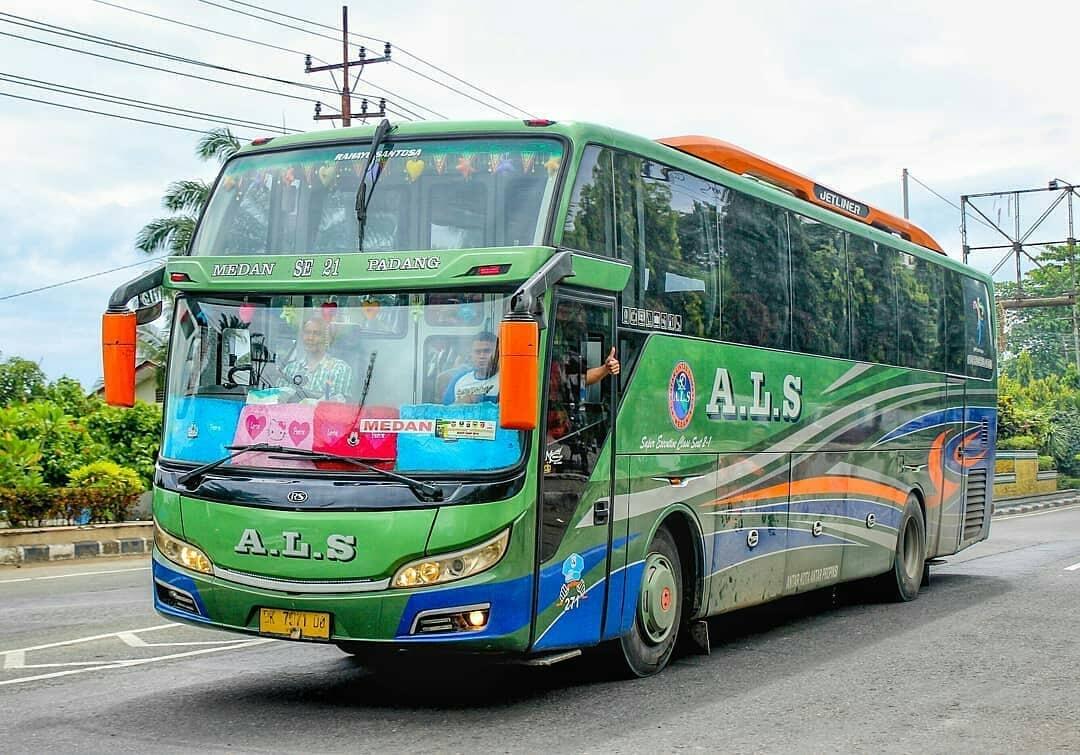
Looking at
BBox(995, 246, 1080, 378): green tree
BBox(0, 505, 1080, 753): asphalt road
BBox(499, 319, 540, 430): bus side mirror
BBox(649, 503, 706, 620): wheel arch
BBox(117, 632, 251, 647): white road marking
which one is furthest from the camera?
BBox(995, 246, 1080, 378): green tree

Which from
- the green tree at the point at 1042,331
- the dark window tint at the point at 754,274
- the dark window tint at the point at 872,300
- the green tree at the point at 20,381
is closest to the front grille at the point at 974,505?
the dark window tint at the point at 872,300

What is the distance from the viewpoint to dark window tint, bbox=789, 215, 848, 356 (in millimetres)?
12688

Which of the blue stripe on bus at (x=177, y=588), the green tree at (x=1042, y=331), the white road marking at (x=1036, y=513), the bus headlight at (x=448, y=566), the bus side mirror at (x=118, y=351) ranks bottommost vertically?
the white road marking at (x=1036, y=513)

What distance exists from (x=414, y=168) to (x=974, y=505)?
452 inches

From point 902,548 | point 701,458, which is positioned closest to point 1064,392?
point 902,548

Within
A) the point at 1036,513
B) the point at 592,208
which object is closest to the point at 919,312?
the point at 592,208

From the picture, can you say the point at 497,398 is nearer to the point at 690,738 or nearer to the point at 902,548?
the point at 690,738

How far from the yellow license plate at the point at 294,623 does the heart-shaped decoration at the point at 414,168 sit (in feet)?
8.86

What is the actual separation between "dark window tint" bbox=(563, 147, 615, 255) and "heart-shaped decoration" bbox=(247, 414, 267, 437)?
209 cm

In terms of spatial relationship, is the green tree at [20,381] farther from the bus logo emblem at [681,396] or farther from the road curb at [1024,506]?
the road curb at [1024,506]

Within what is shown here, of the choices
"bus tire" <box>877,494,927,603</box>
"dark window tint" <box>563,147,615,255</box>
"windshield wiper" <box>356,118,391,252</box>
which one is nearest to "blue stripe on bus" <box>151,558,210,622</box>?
"windshield wiper" <box>356,118,391,252</box>

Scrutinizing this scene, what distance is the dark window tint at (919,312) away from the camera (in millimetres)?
15523

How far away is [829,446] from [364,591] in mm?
6429

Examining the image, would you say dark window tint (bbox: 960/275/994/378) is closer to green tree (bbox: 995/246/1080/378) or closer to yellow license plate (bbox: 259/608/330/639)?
yellow license plate (bbox: 259/608/330/639)
